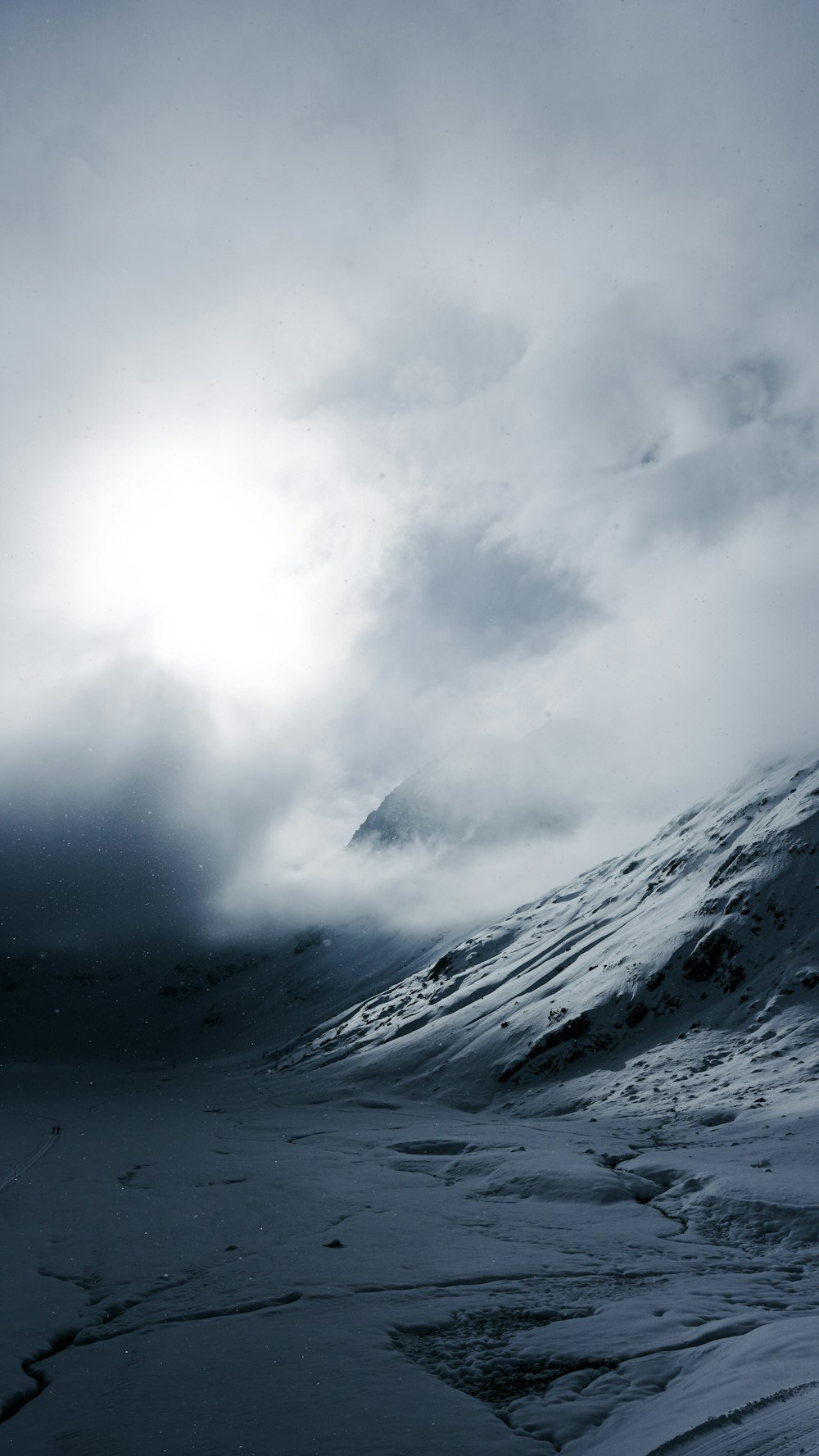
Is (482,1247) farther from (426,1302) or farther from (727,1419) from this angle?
(727,1419)

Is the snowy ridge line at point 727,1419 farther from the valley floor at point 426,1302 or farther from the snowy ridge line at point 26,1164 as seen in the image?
the snowy ridge line at point 26,1164

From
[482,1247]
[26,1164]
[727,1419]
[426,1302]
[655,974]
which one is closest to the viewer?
[727,1419]

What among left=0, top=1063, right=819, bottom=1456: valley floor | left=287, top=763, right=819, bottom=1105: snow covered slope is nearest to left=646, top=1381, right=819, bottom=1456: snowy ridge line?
left=0, top=1063, right=819, bottom=1456: valley floor

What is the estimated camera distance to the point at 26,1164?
27219 mm

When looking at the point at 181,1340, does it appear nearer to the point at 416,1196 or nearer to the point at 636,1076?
the point at 416,1196

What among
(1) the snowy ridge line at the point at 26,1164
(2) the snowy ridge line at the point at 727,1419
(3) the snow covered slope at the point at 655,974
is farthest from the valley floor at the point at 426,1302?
(3) the snow covered slope at the point at 655,974

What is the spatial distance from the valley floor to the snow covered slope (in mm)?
19778

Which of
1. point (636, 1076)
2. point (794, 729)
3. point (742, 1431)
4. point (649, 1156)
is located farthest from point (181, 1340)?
point (794, 729)

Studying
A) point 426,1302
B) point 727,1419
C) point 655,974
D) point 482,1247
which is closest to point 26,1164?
point 482,1247

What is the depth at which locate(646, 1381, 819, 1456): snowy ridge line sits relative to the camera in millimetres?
5805

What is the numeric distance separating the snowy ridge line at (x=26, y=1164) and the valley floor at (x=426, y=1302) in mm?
445

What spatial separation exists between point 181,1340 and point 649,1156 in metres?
17.1

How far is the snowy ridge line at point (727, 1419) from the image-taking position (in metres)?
5.80

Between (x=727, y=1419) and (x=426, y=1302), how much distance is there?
5.88 m
